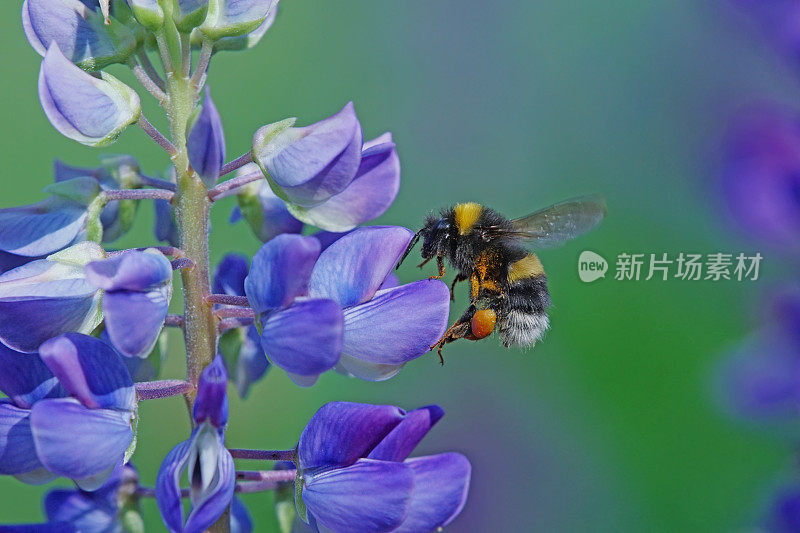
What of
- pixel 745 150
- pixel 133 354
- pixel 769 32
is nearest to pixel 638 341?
pixel 745 150

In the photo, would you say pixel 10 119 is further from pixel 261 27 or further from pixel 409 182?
pixel 261 27

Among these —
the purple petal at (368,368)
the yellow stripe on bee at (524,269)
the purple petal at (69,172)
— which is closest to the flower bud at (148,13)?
the purple petal at (69,172)

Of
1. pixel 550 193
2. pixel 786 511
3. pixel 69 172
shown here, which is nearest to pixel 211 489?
pixel 69 172

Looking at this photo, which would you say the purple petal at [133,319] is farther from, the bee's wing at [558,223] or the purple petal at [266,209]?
the bee's wing at [558,223]

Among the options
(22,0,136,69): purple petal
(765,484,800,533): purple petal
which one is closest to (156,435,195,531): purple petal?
(22,0,136,69): purple petal

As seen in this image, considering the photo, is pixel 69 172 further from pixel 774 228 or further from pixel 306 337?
pixel 774 228
